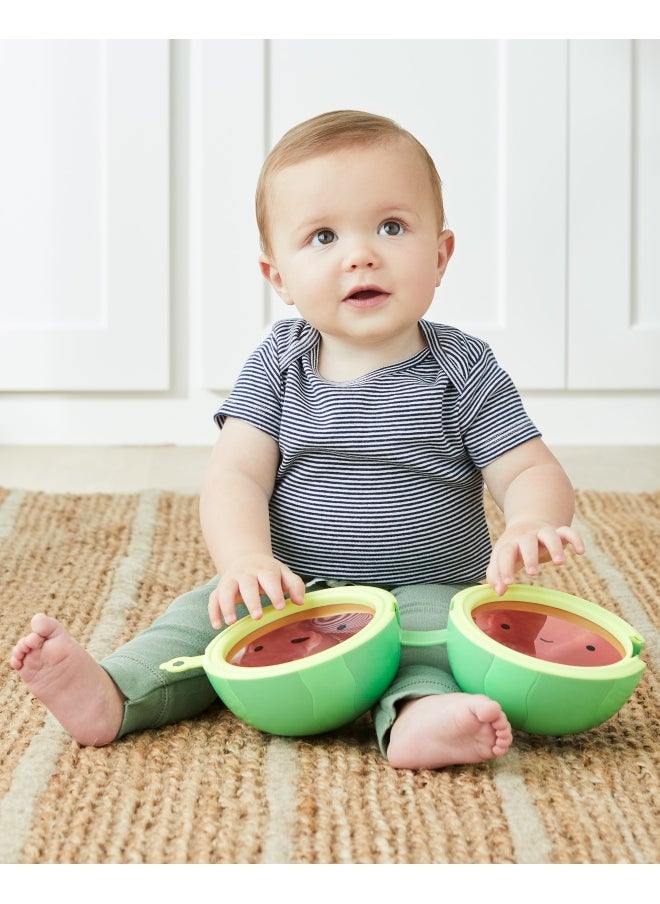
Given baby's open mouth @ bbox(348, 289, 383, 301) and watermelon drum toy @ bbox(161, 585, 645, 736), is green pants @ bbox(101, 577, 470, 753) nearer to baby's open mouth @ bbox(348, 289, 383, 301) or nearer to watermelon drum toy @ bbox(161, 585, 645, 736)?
watermelon drum toy @ bbox(161, 585, 645, 736)

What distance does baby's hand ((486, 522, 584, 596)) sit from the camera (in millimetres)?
651

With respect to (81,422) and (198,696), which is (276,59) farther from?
(198,696)

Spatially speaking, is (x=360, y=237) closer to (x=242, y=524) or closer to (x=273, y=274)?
(x=273, y=274)

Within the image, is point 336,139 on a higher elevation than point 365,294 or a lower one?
higher

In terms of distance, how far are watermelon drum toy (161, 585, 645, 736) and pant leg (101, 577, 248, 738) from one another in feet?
0.06

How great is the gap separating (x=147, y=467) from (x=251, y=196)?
0.52 meters

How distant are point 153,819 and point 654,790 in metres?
0.27

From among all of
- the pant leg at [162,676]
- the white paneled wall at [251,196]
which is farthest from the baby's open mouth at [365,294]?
the white paneled wall at [251,196]

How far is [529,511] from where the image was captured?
0.73m

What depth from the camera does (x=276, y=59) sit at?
184 centimetres

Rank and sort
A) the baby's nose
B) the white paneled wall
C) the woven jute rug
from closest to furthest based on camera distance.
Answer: the woven jute rug, the baby's nose, the white paneled wall

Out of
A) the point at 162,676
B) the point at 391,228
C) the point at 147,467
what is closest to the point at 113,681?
the point at 162,676

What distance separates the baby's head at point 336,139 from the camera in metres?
0.77

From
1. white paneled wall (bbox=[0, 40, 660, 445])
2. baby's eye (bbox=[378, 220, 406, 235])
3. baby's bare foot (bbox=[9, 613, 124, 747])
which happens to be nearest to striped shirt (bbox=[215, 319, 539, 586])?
baby's eye (bbox=[378, 220, 406, 235])
